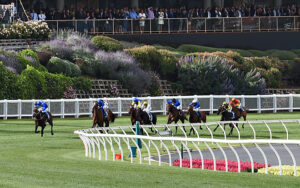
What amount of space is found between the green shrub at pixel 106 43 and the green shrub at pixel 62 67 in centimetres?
433

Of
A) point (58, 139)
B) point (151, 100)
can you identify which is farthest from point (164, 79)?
point (58, 139)

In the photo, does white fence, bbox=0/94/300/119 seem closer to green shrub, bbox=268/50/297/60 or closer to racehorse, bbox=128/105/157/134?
racehorse, bbox=128/105/157/134

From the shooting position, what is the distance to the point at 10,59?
4159cm

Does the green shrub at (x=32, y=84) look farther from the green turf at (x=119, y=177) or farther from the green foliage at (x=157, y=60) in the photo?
the green turf at (x=119, y=177)

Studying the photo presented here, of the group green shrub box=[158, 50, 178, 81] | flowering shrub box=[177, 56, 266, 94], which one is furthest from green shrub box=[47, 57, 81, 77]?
flowering shrub box=[177, 56, 266, 94]

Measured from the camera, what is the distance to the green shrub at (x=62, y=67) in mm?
43312

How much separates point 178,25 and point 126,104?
43.6 feet

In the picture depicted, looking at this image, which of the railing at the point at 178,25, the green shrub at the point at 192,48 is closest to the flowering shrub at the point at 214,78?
the green shrub at the point at 192,48

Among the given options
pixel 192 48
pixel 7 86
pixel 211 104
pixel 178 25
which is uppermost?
pixel 178 25

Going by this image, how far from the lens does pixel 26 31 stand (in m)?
45.3

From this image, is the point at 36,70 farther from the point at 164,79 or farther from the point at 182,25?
the point at 182,25

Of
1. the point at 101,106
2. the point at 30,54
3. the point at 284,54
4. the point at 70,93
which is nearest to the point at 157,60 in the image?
the point at 70,93

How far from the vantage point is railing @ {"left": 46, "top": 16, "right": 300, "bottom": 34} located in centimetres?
4991

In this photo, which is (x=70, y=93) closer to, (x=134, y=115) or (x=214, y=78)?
(x=214, y=78)
